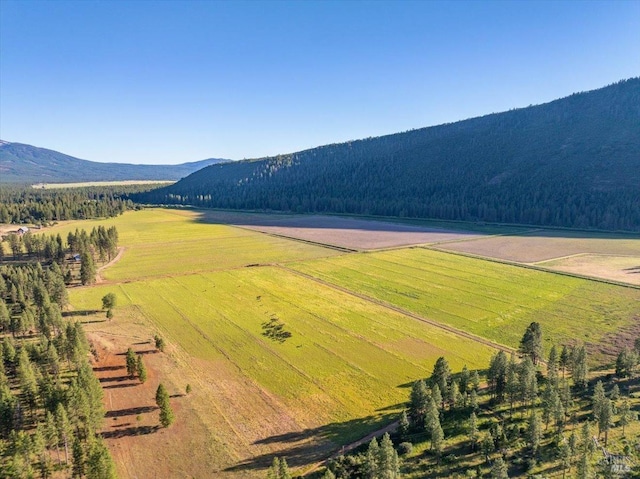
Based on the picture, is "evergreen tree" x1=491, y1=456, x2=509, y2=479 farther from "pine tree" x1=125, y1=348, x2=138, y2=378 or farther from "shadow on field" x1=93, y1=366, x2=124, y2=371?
"shadow on field" x1=93, y1=366, x2=124, y2=371

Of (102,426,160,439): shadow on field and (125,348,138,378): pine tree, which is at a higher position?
(125,348,138,378): pine tree

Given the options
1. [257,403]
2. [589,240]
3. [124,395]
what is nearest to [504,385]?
[257,403]

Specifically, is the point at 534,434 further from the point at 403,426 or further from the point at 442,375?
the point at 403,426

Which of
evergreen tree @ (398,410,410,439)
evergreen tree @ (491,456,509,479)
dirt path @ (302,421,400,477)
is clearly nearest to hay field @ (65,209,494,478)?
dirt path @ (302,421,400,477)

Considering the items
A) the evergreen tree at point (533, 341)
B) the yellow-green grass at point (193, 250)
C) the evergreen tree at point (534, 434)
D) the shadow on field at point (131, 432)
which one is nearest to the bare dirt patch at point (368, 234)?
the yellow-green grass at point (193, 250)

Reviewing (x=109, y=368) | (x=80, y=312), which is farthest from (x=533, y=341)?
(x=80, y=312)

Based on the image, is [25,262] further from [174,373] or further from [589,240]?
[589,240]
